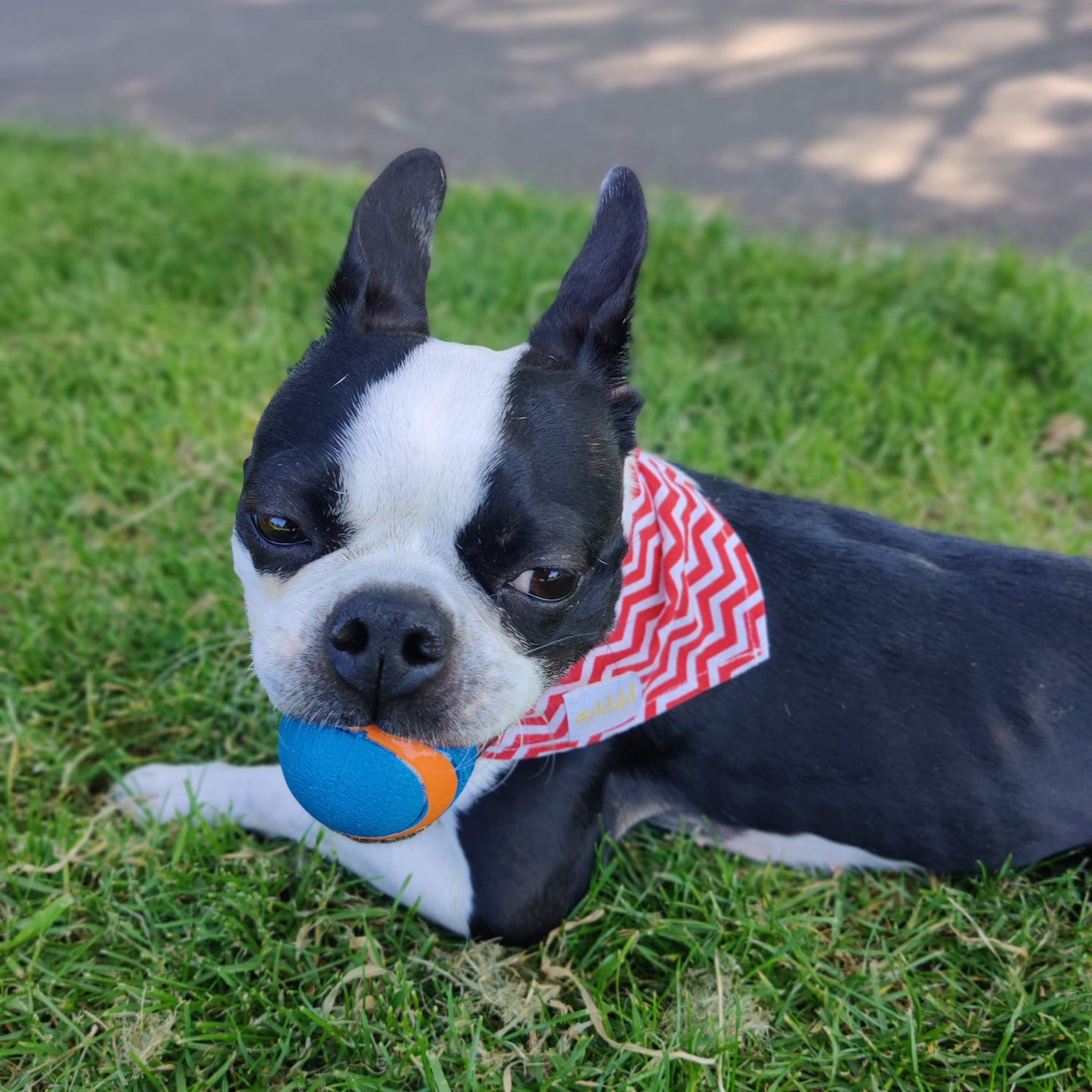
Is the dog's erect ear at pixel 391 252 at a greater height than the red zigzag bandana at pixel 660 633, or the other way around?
the dog's erect ear at pixel 391 252

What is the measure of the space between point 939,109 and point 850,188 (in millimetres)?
1179

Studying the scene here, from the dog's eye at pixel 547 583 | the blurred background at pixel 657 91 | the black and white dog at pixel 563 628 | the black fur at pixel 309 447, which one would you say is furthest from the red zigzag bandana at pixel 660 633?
the blurred background at pixel 657 91

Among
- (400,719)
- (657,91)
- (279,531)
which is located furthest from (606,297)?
(657,91)

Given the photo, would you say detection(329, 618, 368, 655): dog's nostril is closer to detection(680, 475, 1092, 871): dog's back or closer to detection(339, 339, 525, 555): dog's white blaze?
detection(339, 339, 525, 555): dog's white blaze

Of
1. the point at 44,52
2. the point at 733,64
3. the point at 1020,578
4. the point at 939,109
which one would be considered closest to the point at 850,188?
the point at 939,109

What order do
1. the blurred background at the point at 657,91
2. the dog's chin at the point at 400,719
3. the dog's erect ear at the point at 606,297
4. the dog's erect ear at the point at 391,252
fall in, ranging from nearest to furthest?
1. the dog's chin at the point at 400,719
2. the dog's erect ear at the point at 606,297
3. the dog's erect ear at the point at 391,252
4. the blurred background at the point at 657,91

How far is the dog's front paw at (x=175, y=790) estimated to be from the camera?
2932 millimetres

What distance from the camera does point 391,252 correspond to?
8.52ft

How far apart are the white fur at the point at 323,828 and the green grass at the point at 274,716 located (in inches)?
3.3

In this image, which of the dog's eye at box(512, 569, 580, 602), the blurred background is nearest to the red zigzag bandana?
the dog's eye at box(512, 569, 580, 602)

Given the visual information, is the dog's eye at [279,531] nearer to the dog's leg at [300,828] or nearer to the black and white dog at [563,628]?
the black and white dog at [563,628]

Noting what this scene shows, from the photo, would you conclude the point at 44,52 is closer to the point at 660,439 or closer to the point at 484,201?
the point at 484,201

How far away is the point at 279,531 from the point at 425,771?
23.1 inches

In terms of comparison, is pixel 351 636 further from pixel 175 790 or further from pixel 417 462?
pixel 175 790
